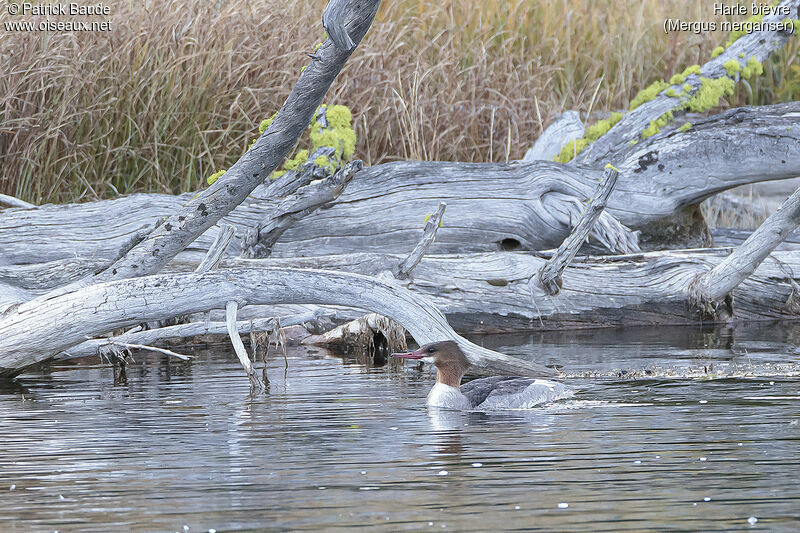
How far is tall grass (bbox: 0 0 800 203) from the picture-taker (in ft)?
37.1

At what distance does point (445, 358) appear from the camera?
765 centimetres

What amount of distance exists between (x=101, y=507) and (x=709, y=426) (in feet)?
9.89

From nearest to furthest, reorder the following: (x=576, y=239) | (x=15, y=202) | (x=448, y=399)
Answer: (x=448, y=399), (x=576, y=239), (x=15, y=202)

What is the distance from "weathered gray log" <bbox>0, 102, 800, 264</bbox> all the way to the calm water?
178 cm

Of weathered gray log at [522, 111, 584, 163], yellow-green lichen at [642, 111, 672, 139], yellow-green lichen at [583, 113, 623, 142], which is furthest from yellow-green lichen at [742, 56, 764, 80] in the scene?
weathered gray log at [522, 111, 584, 163]

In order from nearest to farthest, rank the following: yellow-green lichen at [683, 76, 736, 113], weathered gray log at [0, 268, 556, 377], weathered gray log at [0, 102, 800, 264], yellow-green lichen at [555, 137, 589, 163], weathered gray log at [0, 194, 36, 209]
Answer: weathered gray log at [0, 268, 556, 377], weathered gray log at [0, 194, 36, 209], weathered gray log at [0, 102, 800, 264], yellow-green lichen at [683, 76, 736, 113], yellow-green lichen at [555, 137, 589, 163]

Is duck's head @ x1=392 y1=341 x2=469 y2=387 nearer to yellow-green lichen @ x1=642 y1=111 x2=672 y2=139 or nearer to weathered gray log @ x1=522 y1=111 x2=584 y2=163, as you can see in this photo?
yellow-green lichen @ x1=642 y1=111 x2=672 y2=139

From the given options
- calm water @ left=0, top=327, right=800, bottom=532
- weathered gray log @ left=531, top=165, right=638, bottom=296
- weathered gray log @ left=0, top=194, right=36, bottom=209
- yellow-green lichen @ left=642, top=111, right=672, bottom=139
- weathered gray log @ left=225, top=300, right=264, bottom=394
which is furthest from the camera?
yellow-green lichen @ left=642, top=111, right=672, bottom=139

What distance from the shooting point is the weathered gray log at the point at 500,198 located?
10.1 meters

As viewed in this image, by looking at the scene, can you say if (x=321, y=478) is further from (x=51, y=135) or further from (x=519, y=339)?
(x=51, y=135)

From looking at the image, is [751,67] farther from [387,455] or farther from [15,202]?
[387,455]

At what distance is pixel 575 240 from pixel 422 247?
119 cm

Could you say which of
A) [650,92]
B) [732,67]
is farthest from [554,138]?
[732,67]

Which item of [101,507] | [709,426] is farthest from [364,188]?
[101,507]
